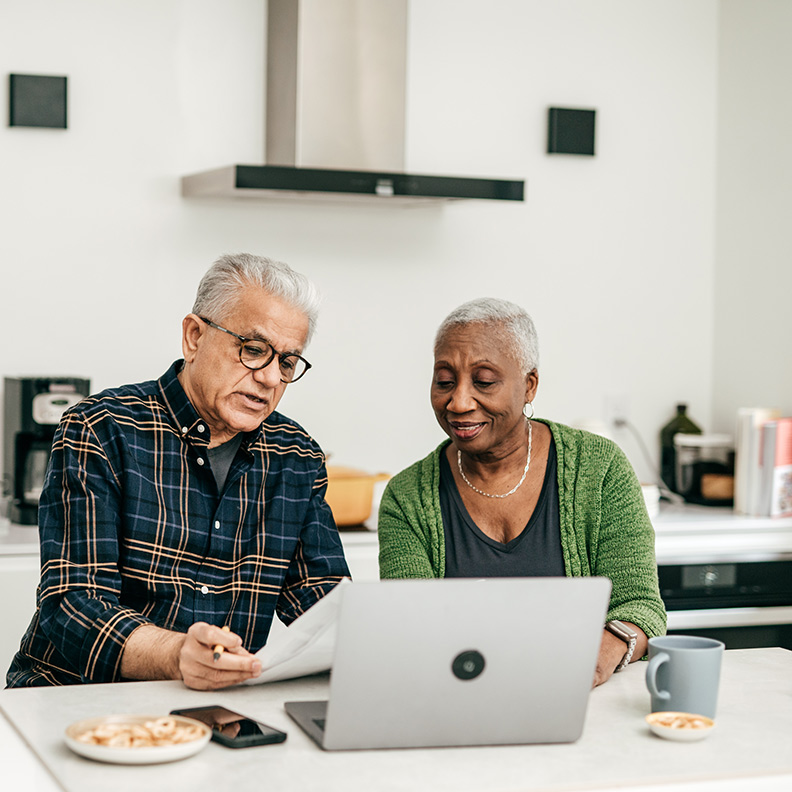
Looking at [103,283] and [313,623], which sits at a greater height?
[103,283]

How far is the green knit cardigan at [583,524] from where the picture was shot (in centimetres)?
197

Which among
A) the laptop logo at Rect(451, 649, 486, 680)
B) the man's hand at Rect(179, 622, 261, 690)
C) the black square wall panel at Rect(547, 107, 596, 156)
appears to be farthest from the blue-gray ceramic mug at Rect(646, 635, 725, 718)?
the black square wall panel at Rect(547, 107, 596, 156)

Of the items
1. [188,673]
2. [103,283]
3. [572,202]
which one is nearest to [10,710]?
[188,673]

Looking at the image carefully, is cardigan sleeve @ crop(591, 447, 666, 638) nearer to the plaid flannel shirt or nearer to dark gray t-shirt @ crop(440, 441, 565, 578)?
dark gray t-shirt @ crop(440, 441, 565, 578)

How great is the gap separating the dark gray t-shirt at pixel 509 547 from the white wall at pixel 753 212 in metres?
1.75

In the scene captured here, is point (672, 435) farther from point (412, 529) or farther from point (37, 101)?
point (37, 101)

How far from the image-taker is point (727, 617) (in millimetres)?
3146

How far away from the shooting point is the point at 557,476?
Answer: 2086mm

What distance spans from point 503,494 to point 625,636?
1.36 ft

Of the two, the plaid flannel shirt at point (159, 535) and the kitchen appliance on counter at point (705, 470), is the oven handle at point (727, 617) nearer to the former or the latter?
the kitchen appliance on counter at point (705, 470)

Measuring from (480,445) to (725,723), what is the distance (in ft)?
2.42

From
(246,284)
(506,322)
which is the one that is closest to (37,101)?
(246,284)

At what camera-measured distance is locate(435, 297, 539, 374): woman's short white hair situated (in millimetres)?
2059

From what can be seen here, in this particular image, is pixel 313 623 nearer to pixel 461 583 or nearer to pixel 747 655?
pixel 461 583
